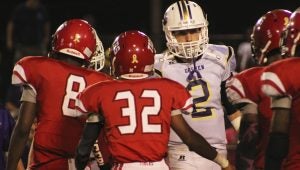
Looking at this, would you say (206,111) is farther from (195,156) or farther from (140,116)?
(140,116)

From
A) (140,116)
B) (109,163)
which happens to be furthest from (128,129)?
(109,163)

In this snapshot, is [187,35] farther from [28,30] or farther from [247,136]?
[28,30]

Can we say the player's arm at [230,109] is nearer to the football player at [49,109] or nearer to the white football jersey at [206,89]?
the white football jersey at [206,89]

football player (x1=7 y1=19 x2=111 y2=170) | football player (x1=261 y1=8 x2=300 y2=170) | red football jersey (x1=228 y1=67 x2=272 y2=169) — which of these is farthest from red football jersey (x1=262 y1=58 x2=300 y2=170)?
football player (x1=7 y1=19 x2=111 y2=170)

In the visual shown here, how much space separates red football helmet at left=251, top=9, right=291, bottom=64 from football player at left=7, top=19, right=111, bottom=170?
3.36ft

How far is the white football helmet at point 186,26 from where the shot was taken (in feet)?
18.6

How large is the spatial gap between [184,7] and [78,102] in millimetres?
1323

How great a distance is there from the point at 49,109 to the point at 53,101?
6 cm

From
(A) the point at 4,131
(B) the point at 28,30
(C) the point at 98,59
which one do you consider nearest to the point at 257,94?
A: (C) the point at 98,59

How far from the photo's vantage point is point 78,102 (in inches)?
193

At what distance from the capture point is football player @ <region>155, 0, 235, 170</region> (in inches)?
222

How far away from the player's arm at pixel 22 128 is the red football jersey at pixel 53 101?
6cm

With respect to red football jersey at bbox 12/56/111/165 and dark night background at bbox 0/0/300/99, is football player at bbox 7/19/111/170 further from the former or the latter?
dark night background at bbox 0/0/300/99

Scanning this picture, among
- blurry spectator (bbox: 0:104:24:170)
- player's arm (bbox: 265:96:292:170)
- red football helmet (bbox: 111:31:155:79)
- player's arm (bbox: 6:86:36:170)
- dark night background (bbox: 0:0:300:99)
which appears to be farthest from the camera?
dark night background (bbox: 0:0:300:99)
